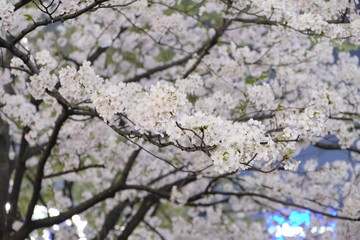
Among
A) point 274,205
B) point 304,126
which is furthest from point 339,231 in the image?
point 304,126

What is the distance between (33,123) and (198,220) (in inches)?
131

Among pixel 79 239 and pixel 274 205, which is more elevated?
pixel 274 205

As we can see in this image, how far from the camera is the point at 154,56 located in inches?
315

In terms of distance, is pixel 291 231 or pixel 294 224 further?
pixel 291 231

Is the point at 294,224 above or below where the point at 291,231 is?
below

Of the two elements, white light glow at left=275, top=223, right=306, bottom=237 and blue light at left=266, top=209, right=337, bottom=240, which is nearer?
blue light at left=266, top=209, right=337, bottom=240

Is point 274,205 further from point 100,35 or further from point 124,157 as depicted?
point 100,35

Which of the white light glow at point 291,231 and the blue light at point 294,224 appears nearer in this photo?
the blue light at point 294,224

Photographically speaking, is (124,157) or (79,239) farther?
(124,157)

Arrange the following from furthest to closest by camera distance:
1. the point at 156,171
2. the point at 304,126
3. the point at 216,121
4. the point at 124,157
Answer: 1. the point at 156,171
2. the point at 124,157
3. the point at 304,126
4. the point at 216,121

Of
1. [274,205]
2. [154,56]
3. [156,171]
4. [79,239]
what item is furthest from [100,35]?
[274,205]

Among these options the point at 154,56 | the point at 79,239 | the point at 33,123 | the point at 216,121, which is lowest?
the point at 216,121

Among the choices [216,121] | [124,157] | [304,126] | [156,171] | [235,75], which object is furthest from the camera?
[156,171]

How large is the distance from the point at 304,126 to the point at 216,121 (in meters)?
0.67
